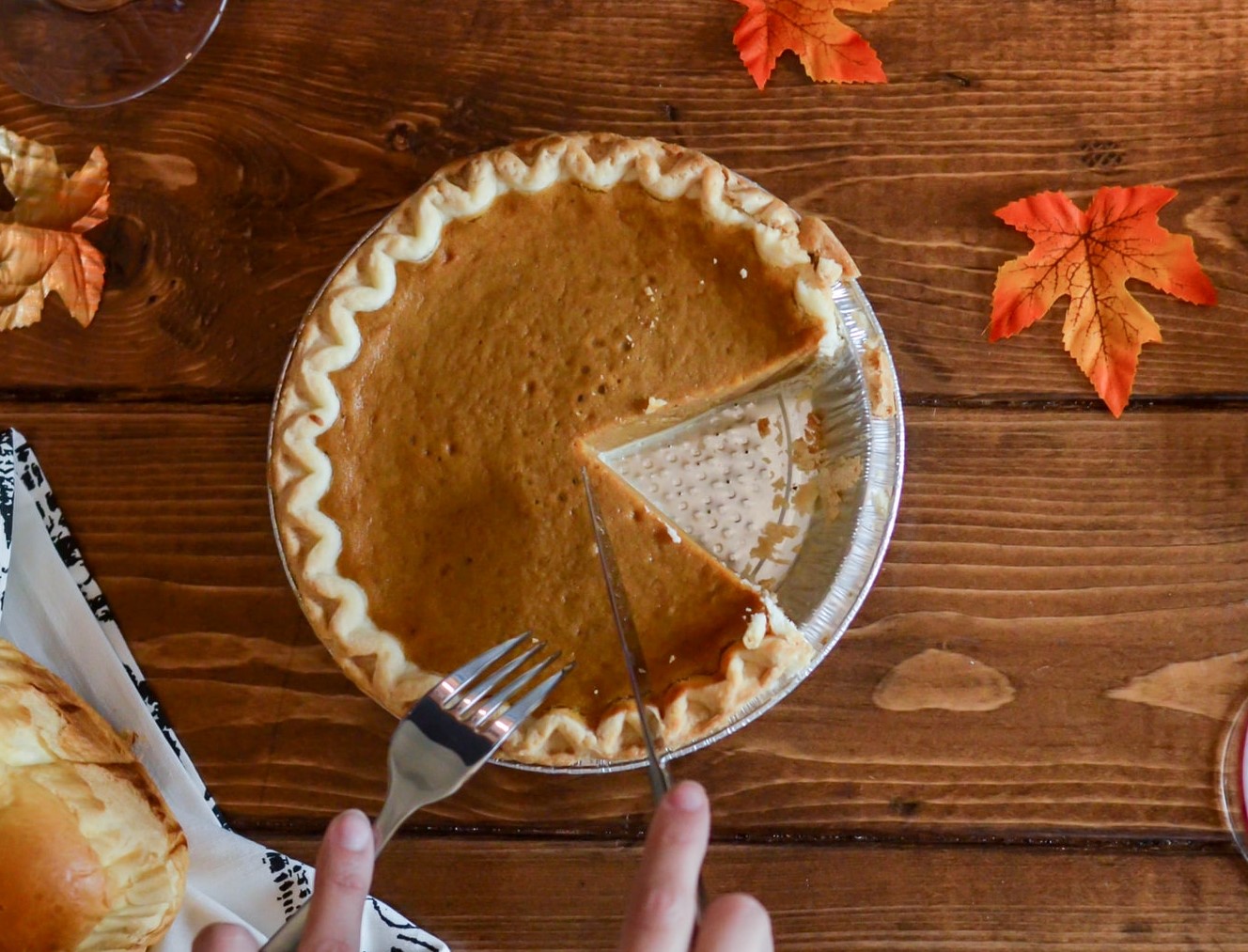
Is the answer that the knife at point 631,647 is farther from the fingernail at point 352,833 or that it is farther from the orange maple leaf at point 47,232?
the orange maple leaf at point 47,232

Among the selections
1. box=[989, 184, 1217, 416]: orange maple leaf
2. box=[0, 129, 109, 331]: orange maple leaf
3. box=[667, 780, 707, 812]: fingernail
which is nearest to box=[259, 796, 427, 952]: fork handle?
box=[667, 780, 707, 812]: fingernail

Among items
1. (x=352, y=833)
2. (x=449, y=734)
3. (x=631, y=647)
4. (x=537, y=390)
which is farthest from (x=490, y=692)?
(x=537, y=390)

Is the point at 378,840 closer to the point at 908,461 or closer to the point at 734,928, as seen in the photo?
the point at 734,928

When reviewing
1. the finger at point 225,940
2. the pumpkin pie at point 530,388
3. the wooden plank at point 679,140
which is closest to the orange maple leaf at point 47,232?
the wooden plank at point 679,140

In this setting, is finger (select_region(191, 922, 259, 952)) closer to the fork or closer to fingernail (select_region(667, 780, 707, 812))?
the fork

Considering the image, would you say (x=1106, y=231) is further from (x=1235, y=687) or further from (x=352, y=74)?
(x=352, y=74)

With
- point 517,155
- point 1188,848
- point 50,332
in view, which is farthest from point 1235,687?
point 50,332
